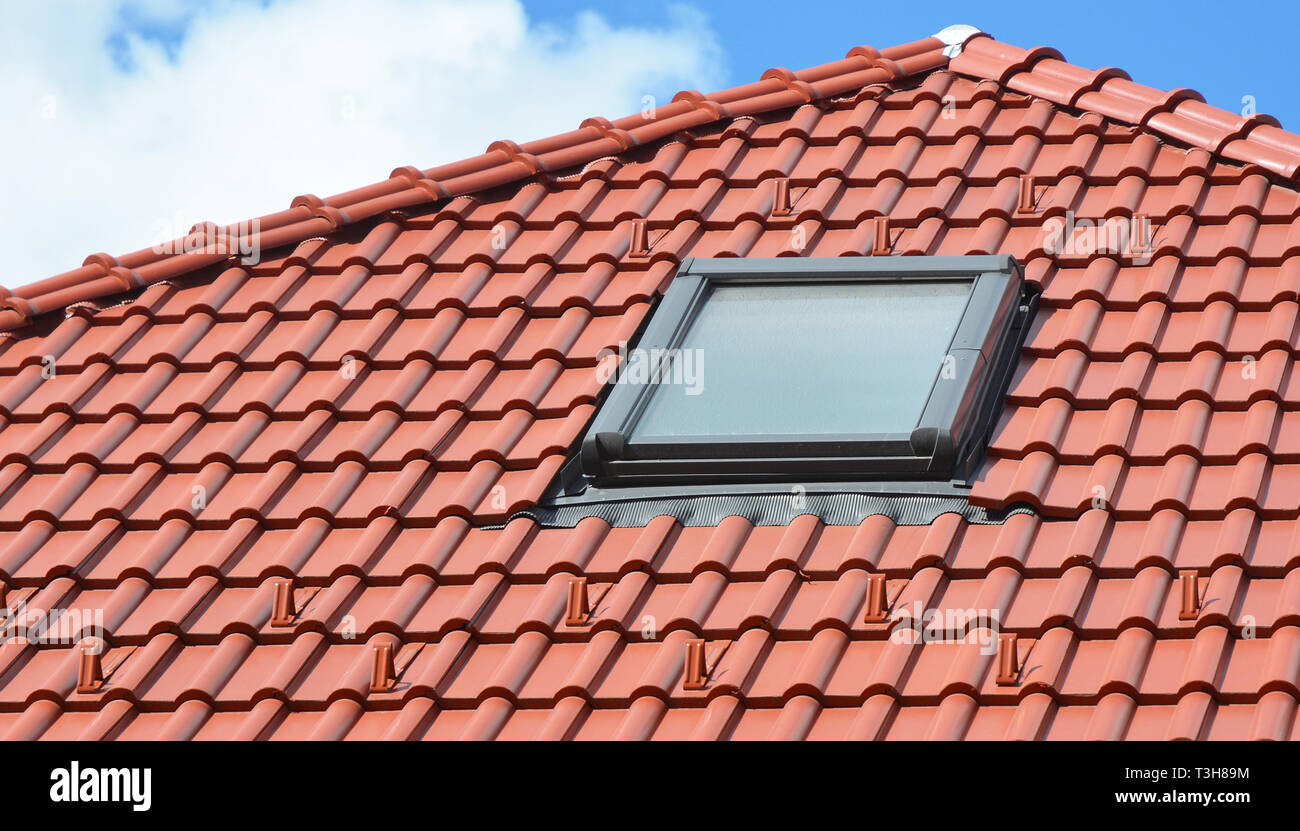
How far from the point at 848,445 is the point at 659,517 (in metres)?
0.63

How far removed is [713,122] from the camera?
7.77 m

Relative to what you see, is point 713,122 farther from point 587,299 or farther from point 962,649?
point 962,649

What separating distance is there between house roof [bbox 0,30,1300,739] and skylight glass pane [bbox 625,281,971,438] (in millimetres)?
300

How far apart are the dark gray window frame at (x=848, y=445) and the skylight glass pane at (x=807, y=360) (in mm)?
64

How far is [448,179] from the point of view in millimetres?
7574

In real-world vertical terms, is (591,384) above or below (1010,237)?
below

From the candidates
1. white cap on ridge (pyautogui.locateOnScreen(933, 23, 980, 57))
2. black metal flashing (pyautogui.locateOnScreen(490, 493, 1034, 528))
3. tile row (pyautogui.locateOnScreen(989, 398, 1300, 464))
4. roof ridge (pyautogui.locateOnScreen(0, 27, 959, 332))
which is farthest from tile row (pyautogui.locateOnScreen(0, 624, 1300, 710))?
white cap on ridge (pyautogui.locateOnScreen(933, 23, 980, 57))

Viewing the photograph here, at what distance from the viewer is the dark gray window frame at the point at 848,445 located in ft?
17.8

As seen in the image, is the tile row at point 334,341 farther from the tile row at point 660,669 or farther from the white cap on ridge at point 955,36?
the white cap on ridge at point 955,36

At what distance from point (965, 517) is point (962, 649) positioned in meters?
0.60

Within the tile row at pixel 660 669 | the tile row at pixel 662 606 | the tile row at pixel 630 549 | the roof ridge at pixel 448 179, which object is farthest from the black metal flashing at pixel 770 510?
the roof ridge at pixel 448 179

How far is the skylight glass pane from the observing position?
566cm

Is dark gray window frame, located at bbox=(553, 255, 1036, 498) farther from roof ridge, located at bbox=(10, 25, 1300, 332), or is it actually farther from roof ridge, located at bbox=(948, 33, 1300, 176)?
roof ridge, located at bbox=(10, 25, 1300, 332)
